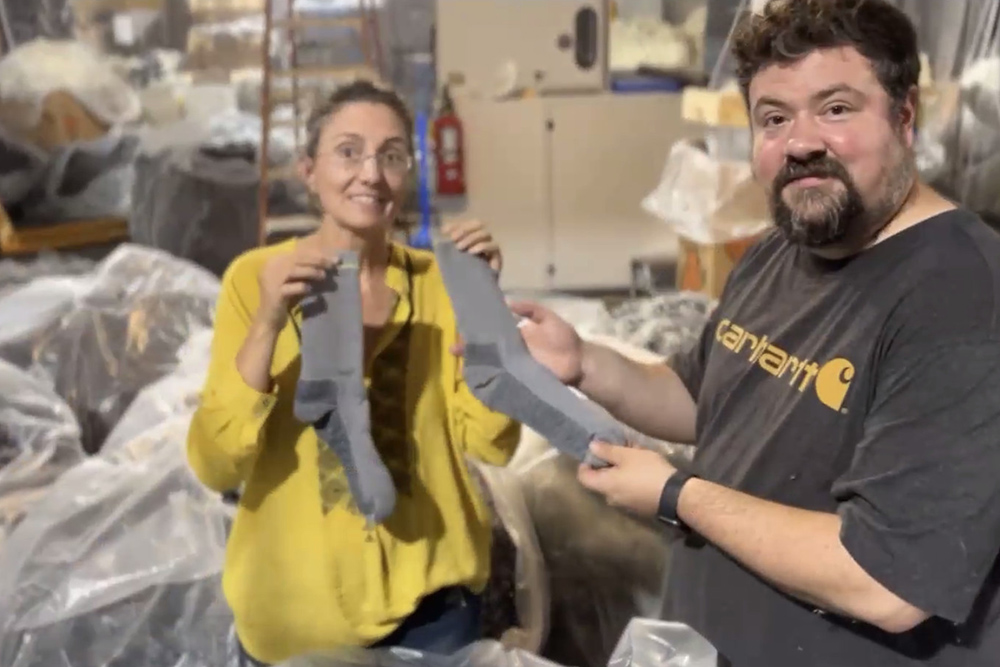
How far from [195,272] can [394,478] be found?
149 centimetres

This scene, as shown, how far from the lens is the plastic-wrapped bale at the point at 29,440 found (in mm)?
1724

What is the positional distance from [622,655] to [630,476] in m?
0.31

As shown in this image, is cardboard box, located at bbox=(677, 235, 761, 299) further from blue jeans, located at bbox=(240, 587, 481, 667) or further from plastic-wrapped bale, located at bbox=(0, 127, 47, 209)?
plastic-wrapped bale, located at bbox=(0, 127, 47, 209)

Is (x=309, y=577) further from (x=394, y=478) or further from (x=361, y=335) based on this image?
(x=361, y=335)

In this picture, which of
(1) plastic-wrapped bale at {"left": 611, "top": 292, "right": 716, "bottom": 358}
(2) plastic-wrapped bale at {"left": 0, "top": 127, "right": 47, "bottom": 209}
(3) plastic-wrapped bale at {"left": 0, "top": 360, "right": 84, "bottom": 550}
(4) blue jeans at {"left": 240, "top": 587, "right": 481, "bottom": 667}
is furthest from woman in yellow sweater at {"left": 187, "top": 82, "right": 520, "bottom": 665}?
(2) plastic-wrapped bale at {"left": 0, "top": 127, "right": 47, "bottom": 209}

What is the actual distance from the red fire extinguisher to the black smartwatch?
2.43 metres

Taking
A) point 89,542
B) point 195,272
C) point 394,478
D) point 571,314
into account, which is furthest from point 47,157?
point 394,478

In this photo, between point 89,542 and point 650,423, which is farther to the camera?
point 89,542

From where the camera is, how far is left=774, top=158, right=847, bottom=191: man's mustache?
0.90 meters

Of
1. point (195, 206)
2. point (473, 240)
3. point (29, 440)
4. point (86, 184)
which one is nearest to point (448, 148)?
point (195, 206)

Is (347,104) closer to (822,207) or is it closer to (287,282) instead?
(287,282)

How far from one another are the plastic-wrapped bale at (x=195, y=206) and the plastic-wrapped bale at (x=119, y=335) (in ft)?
3.00

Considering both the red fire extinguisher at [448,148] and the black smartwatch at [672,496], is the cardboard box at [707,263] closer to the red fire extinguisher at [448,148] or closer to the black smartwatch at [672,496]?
the red fire extinguisher at [448,148]

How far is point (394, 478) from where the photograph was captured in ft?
3.86
